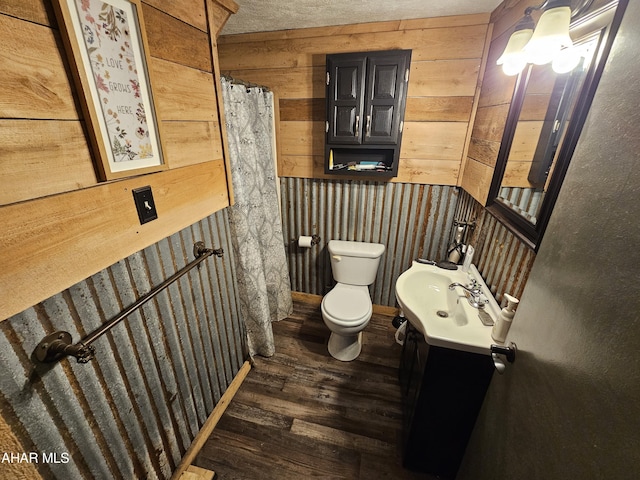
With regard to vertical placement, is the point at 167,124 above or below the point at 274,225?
above

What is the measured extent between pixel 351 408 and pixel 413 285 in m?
0.90

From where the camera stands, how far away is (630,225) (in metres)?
0.49

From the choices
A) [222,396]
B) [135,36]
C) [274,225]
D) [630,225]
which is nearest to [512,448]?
[630,225]

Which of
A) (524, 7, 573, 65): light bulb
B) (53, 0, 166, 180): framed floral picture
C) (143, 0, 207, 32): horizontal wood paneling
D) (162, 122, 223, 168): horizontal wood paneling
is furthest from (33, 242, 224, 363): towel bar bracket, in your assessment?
(524, 7, 573, 65): light bulb

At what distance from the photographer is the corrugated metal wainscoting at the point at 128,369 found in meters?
0.70

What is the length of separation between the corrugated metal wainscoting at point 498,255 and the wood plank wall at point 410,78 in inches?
18.0

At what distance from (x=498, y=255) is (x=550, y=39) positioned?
931 mm

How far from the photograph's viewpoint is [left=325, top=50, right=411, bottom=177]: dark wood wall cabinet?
69.7 inches

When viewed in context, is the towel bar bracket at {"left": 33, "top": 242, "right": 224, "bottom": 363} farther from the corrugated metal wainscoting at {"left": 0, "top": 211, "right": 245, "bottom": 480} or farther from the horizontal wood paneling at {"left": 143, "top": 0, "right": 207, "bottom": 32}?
the horizontal wood paneling at {"left": 143, "top": 0, "right": 207, "bottom": 32}

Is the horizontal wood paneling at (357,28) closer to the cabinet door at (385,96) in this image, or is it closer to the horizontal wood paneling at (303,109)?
the cabinet door at (385,96)

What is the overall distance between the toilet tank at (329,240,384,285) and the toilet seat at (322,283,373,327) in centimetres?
8

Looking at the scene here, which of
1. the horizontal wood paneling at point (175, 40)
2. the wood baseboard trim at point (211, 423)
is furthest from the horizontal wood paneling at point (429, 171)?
the wood baseboard trim at point (211, 423)

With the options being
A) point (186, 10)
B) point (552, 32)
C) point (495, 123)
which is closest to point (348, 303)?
point (495, 123)

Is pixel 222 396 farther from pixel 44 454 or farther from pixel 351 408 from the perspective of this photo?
pixel 44 454
